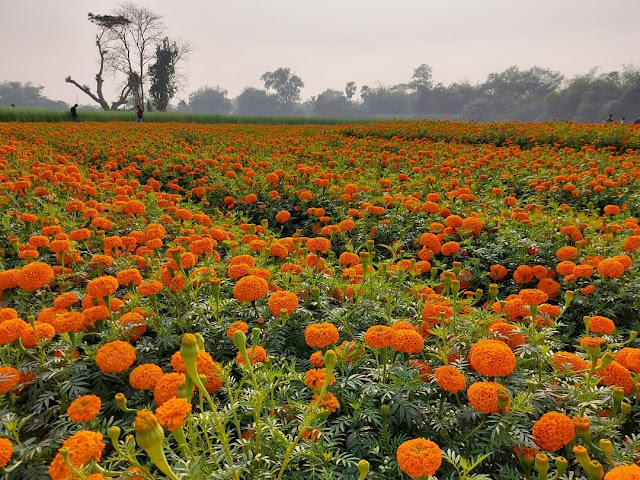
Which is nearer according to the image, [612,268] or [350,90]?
[612,268]

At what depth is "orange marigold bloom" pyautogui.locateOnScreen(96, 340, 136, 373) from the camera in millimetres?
1425

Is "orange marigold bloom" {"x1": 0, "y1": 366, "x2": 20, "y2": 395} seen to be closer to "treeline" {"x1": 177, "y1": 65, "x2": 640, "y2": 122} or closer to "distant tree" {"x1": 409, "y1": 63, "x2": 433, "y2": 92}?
"treeline" {"x1": 177, "y1": 65, "x2": 640, "y2": 122}

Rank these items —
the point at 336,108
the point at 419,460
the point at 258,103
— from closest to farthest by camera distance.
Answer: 1. the point at 419,460
2. the point at 336,108
3. the point at 258,103

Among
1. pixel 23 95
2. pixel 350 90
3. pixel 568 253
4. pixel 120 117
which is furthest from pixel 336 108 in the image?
pixel 568 253

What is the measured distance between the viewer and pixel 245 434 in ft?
4.57

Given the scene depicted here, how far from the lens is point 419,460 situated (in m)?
1.01

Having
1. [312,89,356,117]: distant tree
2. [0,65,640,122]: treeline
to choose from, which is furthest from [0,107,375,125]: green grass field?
[312,89,356,117]: distant tree

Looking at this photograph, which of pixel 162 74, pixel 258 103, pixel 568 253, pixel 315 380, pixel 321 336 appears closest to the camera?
pixel 315 380

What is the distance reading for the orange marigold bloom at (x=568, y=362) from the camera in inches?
61.3

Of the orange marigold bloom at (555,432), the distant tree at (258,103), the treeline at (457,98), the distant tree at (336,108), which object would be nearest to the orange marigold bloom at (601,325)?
the orange marigold bloom at (555,432)

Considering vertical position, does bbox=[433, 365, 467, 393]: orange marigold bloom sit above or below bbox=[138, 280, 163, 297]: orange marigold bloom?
below

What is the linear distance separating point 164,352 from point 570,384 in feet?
5.70

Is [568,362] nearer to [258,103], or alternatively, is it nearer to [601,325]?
[601,325]

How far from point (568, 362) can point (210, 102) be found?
113436mm
